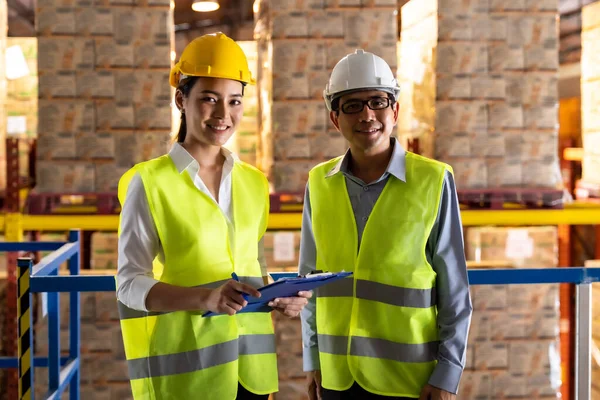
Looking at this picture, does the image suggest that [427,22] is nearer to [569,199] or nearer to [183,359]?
[569,199]

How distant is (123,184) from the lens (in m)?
2.16

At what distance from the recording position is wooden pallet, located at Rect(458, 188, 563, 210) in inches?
226

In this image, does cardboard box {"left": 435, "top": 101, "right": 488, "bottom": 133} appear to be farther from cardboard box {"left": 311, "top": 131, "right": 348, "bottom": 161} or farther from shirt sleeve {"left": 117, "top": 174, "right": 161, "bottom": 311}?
shirt sleeve {"left": 117, "top": 174, "right": 161, "bottom": 311}

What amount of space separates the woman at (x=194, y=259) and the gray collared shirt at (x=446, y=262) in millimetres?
381

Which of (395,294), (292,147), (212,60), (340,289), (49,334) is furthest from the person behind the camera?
(292,147)

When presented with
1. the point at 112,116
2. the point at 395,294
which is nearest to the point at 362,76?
the point at 395,294

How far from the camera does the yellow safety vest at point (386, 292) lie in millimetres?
2232

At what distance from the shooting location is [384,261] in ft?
7.39

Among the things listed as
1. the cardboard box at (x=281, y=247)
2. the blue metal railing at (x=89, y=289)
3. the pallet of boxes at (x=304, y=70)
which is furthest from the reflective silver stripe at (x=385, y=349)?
the cardboard box at (x=281, y=247)

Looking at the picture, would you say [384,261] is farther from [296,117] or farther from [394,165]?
[296,117]

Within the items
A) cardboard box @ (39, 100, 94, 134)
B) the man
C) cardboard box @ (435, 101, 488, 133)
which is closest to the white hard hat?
the man

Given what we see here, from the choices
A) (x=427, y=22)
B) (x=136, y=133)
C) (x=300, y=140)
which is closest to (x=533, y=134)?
(x=427, y=22)

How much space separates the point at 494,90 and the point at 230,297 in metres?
4.31

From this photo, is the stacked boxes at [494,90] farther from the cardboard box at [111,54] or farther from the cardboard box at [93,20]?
the cardboard box at [93,20]
